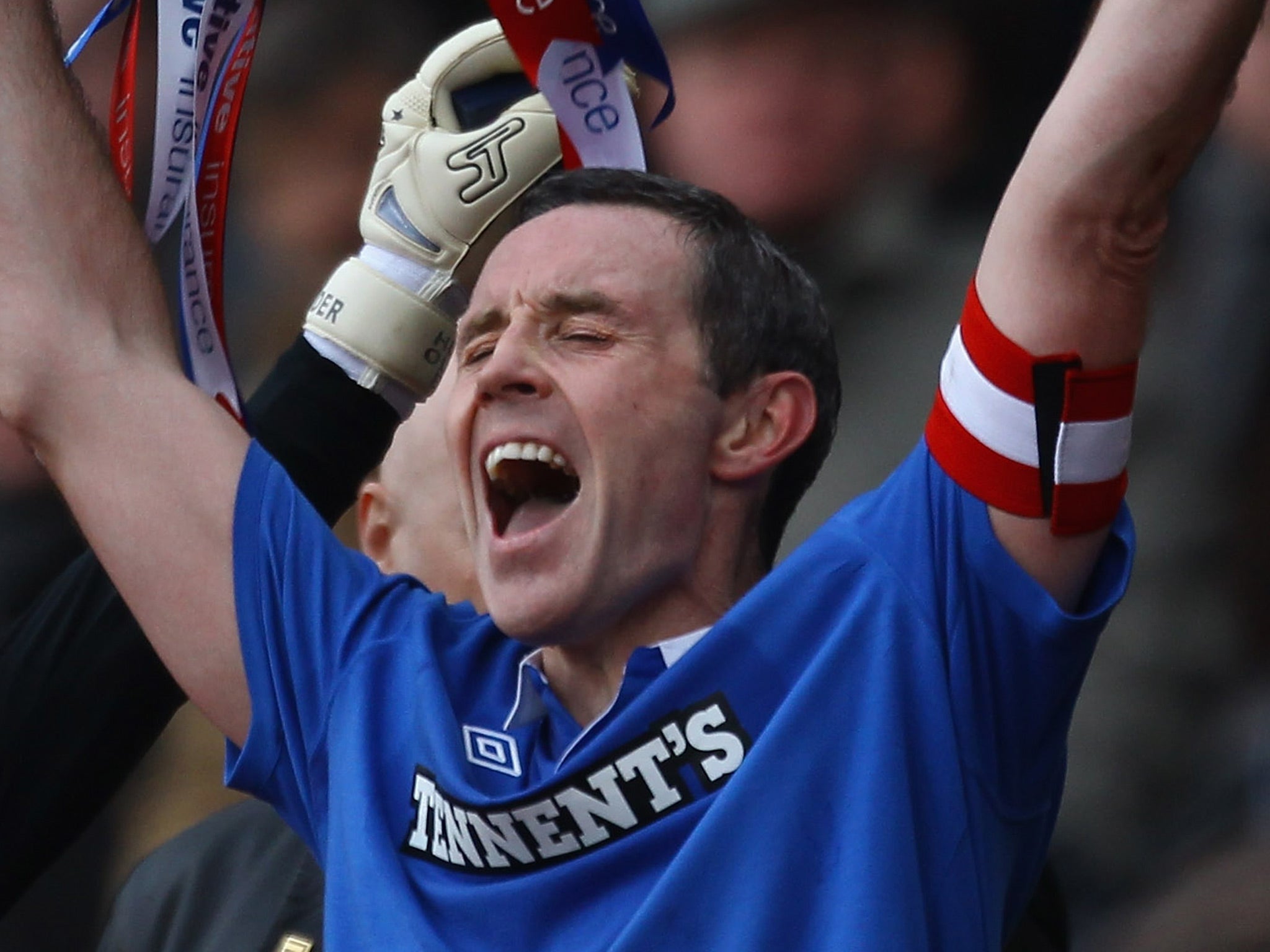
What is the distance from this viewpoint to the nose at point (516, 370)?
181 cm

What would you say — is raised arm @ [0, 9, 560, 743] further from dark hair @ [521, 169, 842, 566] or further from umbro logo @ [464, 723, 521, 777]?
dark hair @ [521, 169, 842, 566]

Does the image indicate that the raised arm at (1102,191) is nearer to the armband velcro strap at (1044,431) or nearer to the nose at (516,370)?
the armband velcro strap at (1044,431)

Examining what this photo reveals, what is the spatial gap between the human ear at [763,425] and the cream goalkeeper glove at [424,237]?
437mm

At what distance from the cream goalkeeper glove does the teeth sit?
37 cm

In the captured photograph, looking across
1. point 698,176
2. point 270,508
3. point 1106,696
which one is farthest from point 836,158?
point 270,508

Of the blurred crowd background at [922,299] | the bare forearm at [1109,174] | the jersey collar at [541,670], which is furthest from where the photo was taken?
the blurred crowd background at [922,299]

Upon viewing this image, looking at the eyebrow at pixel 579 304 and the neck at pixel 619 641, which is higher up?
the eyebrow at pixel 579 304

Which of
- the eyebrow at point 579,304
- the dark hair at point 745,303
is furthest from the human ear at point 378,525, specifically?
the eyebrow at point 579,304

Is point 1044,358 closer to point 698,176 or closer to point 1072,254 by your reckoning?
point 1072,254

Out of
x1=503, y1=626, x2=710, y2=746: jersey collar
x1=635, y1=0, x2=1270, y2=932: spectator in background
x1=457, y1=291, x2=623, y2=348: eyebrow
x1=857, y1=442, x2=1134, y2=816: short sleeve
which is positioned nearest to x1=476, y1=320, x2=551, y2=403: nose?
x1=457, y1=291, x2=623, y2=348: eyebrow

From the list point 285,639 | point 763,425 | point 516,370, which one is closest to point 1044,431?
point 763,425

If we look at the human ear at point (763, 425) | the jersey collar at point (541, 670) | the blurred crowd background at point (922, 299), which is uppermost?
the human ear at point (763, 425)

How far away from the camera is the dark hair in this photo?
1856 mm

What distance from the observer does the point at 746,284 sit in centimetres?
188
